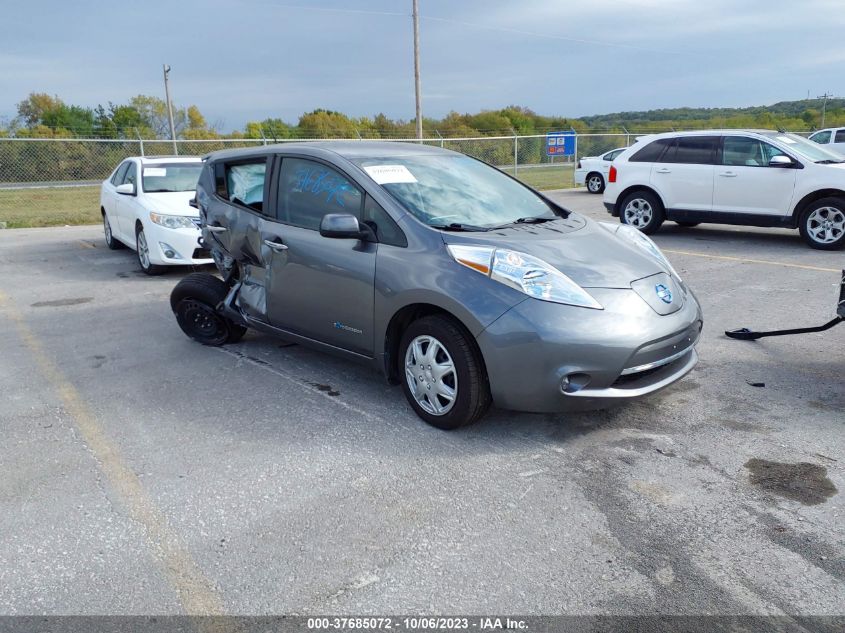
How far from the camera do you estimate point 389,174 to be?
465cm

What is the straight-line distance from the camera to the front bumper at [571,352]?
370 centimetres

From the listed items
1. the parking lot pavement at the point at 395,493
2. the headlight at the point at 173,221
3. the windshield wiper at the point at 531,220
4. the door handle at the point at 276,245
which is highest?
the windshield wiper at the point at 531,220

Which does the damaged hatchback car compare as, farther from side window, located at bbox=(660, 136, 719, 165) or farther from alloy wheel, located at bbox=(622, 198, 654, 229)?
alloy wheel, located at bbox=(622, 198, 654, 229)

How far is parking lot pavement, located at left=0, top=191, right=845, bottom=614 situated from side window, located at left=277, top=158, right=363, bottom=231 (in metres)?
1.17

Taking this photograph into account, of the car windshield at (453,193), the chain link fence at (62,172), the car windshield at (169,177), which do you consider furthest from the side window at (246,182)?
the chain link fence at (62,172)

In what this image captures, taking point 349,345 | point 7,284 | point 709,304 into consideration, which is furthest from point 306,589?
point 7,284

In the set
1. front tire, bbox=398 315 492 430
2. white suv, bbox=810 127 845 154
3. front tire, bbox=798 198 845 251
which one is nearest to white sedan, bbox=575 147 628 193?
white suv, bbox=810 127 845 154

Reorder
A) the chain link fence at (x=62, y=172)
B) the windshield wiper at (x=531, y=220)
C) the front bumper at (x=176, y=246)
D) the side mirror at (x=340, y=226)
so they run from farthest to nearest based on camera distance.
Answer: the chain link fence at (x=62, y=172)
the front bumper at (x=176, y=246)
the windshield wiper at (x=531, y=220)
the side mirror at (x=340, y=226)

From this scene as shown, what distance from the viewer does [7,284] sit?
355 inches

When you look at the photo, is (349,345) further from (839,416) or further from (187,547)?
(839,416)

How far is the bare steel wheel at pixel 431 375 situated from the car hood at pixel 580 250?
630 mm

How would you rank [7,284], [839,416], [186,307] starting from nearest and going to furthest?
[839,416] < [186,307] < [7,284]

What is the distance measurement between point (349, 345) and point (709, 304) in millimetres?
4196

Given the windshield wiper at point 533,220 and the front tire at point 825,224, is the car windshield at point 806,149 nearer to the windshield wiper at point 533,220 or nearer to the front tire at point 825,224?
the front tire at point 825,224
